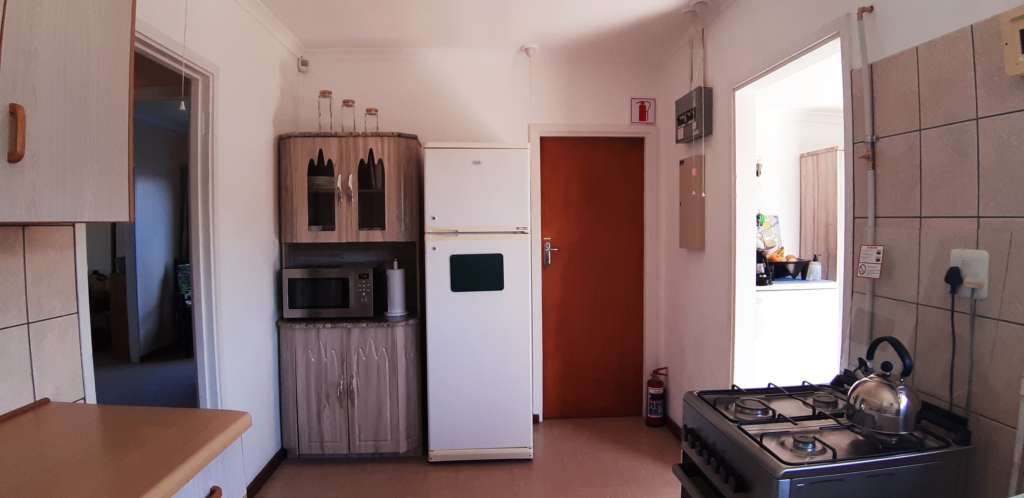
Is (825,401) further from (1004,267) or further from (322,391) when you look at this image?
(322,391)

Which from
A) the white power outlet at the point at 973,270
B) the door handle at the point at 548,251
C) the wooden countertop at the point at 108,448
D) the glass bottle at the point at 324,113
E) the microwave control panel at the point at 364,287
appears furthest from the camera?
the door handle at the point at 548,251

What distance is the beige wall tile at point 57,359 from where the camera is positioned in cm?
110

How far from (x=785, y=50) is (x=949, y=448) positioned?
1.52 m

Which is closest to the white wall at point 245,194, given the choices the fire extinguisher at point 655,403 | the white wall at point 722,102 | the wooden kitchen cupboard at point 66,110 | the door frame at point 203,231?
the door frame at point 203,231

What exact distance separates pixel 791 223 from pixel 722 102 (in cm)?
167

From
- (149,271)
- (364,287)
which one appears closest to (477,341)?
(364,287)

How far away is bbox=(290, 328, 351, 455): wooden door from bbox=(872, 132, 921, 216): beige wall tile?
2.48 meters

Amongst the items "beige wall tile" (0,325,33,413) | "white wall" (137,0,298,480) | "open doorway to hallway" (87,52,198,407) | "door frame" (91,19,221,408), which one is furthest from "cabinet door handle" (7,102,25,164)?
"open doorway to hallway" (87,52,198,407)

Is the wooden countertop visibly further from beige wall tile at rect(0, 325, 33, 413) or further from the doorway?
the doorway

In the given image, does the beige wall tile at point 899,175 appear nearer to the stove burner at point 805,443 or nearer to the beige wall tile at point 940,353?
the beige wall tile at point 940,353

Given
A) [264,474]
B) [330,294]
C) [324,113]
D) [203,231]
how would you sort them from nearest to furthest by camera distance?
[203,231]
[264,474]
[330,294]
[324,113]

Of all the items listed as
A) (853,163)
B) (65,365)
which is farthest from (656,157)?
(65,365)

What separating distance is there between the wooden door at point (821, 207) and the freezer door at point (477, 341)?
231 cm

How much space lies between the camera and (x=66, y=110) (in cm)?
88
